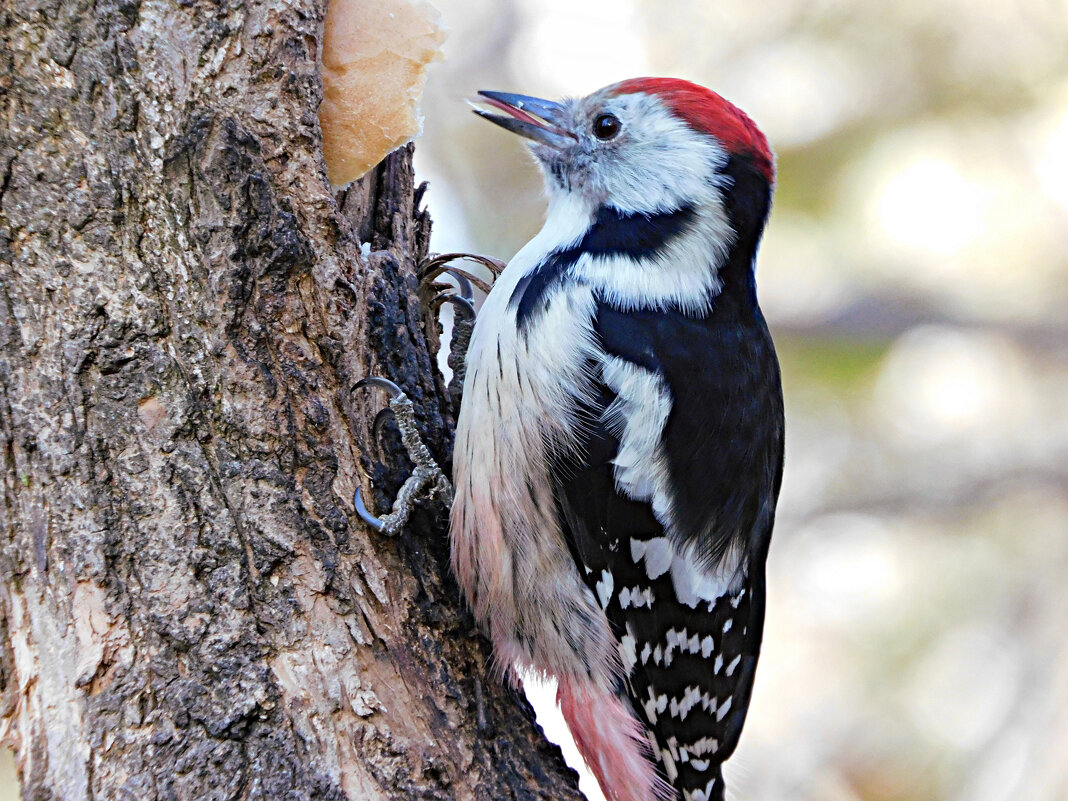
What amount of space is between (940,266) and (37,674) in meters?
3.90

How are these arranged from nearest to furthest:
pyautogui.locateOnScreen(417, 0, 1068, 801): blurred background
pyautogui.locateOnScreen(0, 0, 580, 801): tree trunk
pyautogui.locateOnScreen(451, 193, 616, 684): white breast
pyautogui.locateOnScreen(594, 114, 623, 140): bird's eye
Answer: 1. pyautogui.locateOnScreen(0, 0, 580, 801): tree trunk
2. pyautogui.locateOnScreen(451, 193, 616, 684): white breast
3. pyautogui.locateOnScreen(594, 114, 623, 140): bird's eye
4. pyautogui.locateOnScreen(417, 0, 1068, 801): blurred background

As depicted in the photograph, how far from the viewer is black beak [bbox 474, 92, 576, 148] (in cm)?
239

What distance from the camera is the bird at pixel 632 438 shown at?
200 centimetres

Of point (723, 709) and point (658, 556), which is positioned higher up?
point (658, 556)

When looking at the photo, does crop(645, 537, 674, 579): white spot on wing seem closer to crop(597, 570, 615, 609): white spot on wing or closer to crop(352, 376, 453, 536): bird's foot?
crop(597, 570, 615, 609): white spot on wing

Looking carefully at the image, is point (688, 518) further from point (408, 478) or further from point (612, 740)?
point (408, 478)

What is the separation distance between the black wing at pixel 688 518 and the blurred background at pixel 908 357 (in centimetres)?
196

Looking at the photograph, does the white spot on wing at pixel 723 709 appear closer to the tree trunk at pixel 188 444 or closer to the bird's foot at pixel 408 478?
the tree trunk at pixel 188 444

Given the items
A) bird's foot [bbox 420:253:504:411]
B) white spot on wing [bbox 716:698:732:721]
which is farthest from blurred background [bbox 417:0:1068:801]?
white spot on wing [bbox 716:698:732:721]

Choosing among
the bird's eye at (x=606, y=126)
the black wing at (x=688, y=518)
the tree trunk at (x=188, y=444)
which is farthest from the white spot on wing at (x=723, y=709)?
the bird's eye at (x=606, y=126)

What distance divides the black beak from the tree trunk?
0.72m

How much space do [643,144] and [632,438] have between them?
75 centimetres

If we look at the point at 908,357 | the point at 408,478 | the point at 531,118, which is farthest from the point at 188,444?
the point at 908,357

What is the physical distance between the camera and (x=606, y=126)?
7.85 feet
